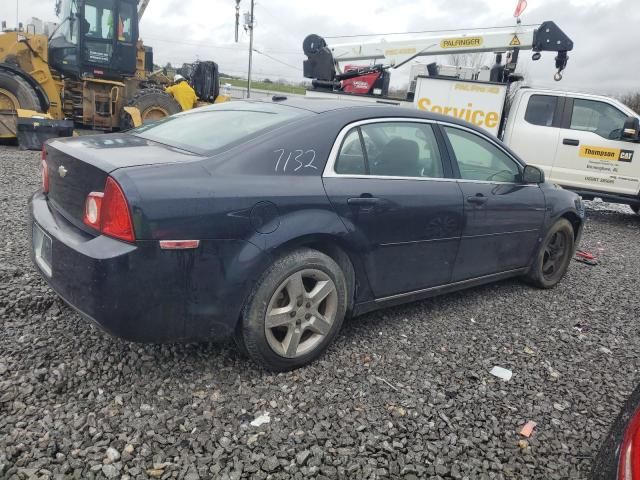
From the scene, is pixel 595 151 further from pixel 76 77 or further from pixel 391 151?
pixel 76 77

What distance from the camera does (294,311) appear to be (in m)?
2.77

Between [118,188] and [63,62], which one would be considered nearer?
[118,188]

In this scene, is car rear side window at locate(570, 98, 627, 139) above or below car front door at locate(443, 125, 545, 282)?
above

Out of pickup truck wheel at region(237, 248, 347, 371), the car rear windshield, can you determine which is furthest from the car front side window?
pickup truck wheel at region(237, 248, 347, 371)

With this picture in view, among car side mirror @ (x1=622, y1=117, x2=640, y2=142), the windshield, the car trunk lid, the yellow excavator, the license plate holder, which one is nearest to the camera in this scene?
the car trunk lid

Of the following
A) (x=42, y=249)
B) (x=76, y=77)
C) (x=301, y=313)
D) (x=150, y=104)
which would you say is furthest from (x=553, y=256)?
(x=76, y=77)

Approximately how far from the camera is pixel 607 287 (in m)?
5.00

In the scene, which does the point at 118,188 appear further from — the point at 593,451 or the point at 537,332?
the point at 537,332

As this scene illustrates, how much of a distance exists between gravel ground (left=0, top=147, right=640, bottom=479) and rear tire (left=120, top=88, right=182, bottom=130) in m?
8.39

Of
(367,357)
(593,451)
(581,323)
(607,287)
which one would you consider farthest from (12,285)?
(607,287)

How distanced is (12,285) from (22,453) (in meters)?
1.80

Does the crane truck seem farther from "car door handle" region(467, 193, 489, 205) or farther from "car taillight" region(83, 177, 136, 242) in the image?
"car taillight" region(83, 177, 136, 242)

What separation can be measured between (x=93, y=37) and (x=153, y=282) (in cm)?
1056

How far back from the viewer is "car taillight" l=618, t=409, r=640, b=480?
136 cm
